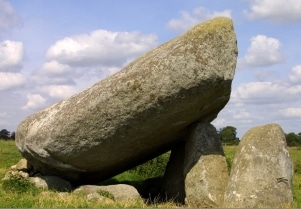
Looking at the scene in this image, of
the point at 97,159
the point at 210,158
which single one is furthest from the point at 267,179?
the point at 97,159

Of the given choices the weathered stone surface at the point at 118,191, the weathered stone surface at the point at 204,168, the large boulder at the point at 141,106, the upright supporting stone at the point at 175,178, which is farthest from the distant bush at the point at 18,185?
the weathered stone surface at the point at 204,168

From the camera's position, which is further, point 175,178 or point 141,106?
point 175,178

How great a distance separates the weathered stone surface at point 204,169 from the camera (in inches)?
514

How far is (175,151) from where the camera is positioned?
16.1 m

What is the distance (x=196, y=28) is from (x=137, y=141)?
3.48 metres

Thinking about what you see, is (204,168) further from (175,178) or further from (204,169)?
(175,178)

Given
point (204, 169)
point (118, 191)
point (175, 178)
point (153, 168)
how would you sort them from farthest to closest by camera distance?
point (153, 168)
point (175, 178)
point (118, 191)
point (204, 169)

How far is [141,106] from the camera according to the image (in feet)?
40.8

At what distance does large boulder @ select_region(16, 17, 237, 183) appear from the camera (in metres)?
12.2

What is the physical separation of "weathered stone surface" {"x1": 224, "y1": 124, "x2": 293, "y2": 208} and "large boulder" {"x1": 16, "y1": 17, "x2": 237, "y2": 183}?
69.2 inches

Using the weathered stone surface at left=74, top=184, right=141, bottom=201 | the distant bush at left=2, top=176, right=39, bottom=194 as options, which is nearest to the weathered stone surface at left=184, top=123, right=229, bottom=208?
the weathered stone surface at left=74, top=184, right=141, bottom=201

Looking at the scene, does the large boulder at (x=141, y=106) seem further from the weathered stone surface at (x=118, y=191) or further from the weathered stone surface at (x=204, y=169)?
the weathered stone surface at (x=118, y=191)

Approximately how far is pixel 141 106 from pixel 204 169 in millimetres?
2544

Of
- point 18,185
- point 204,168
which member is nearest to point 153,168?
point 18,185
